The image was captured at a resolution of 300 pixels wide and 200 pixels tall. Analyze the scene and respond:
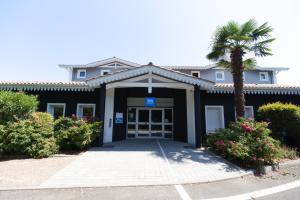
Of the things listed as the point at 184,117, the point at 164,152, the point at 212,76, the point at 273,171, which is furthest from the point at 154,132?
the point at 212,76

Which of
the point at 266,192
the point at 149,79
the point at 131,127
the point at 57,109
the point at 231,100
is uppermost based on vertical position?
the point at 149,79

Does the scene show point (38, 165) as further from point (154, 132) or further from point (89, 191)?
point (154, 132)

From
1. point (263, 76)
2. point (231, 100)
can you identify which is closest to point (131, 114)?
point (231, 100)

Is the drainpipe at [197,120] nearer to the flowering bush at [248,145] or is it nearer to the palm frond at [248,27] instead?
the flowering bush at [248,145]

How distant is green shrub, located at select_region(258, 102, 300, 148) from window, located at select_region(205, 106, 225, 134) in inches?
123

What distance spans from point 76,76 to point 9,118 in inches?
543

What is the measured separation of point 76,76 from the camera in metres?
22.4

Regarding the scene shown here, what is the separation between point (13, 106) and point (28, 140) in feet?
7.25

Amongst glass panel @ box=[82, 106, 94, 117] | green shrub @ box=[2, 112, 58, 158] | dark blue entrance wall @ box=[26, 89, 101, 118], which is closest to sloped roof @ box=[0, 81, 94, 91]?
dark blue entrance wall @ box=[26, 89, 101, 118]

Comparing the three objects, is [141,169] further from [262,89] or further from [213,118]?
[262,89]

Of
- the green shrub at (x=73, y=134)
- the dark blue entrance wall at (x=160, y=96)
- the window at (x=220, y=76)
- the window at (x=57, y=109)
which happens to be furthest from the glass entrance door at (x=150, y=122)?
the window at (x=220, y=76)

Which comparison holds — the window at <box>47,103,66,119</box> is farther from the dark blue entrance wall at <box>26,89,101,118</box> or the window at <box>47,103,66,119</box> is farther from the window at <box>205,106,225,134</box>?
the window at <box>205,106,225,134</box>

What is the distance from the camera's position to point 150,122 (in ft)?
47.8

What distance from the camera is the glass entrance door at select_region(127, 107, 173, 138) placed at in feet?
47.5
